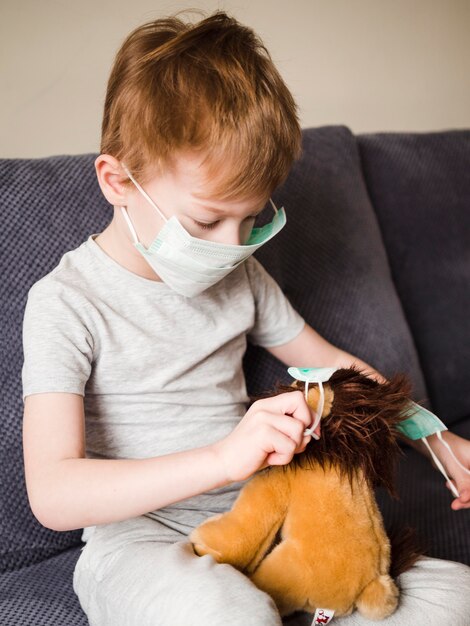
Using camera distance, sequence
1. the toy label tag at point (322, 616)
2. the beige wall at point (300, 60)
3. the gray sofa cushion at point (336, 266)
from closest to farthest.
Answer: the toy label tag at point (322, 616), the gray sofa cushion at point (336, 266), the beige wall at point (300, 60)

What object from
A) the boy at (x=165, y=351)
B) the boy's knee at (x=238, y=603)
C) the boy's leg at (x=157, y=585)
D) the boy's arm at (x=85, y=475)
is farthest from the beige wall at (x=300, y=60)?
the boy's knee at (x=238, y=603)

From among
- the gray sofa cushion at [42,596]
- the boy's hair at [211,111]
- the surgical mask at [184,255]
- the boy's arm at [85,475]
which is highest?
the boy's hair at [211,111]

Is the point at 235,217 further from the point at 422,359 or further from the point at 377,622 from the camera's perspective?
the point at 422,359

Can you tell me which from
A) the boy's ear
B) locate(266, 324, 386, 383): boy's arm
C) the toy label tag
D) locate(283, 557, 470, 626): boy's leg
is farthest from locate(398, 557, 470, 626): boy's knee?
the boy's ear

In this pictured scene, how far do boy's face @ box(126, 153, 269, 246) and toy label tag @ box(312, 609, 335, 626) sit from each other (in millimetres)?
490

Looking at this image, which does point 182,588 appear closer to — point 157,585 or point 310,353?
point 157,585

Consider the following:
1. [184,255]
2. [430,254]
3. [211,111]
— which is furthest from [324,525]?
[430,254]

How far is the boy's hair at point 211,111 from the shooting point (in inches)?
36.2

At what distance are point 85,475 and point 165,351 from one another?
26 cm

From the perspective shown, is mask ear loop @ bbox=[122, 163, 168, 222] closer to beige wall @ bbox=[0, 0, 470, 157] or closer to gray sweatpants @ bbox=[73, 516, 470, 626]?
gray sweatpants @ bbox=[73, 516, 470, 626]

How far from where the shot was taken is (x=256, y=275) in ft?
4.11

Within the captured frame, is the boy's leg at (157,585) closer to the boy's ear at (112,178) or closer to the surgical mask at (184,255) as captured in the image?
the surgical mask at (184,255)

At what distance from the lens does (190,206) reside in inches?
37.3

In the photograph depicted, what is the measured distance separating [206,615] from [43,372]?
1.24 ft
